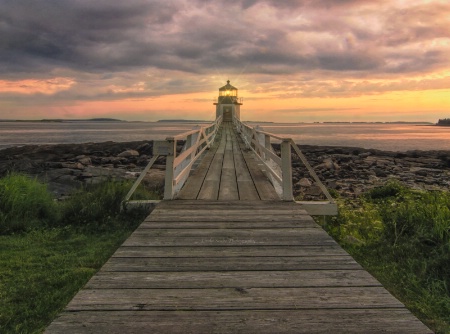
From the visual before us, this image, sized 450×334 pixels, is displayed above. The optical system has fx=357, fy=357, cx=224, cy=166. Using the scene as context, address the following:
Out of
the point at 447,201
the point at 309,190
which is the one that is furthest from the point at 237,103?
the point at 447,201

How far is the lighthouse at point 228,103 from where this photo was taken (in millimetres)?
41500

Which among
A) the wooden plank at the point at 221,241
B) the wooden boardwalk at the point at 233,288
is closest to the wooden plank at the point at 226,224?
the wooden boardwalk at the point at 233,288

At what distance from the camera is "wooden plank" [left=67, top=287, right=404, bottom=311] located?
98.8 inches

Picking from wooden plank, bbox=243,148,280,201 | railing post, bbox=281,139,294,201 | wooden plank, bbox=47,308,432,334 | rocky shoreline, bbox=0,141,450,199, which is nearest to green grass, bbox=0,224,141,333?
wooden plank, bbox=47,308,432,334

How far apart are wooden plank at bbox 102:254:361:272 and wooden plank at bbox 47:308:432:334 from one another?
751 millimetres

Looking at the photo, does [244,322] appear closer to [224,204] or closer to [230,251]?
[230,251]

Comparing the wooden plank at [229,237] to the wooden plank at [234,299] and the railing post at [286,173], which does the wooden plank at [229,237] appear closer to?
the wooden plank at [234,299]

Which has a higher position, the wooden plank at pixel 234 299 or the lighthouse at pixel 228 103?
the lighthouse at pixel 228 103

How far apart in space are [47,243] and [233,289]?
4174mm

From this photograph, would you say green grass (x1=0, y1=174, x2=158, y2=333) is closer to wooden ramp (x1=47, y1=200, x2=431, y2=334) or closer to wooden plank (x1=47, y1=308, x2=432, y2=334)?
wooden ramp (x1=47, y1=200, x2=431, y2=334)

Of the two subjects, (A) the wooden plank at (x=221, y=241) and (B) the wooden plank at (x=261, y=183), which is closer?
(A) the wooden plank at (x=221, y=241)

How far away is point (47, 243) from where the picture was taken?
18.8 feet

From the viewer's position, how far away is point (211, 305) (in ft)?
8.28

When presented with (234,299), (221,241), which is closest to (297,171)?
(221,241)
